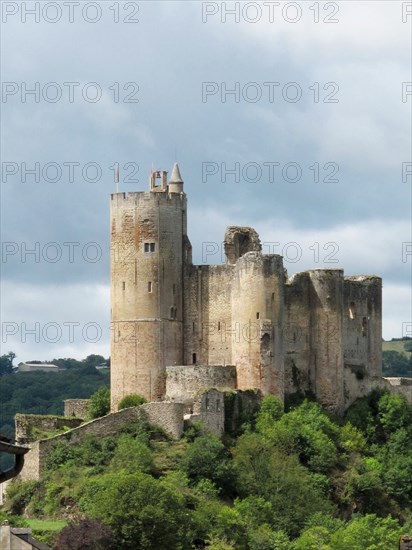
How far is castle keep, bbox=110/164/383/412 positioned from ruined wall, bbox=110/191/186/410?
0.12ft

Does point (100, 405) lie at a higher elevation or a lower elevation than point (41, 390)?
lower

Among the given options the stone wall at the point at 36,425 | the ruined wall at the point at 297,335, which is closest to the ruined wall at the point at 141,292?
the stone wall at the point at 36,425

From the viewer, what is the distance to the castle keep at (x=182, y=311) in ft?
242

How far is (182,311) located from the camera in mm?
75062

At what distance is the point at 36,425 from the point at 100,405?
289 centimetres

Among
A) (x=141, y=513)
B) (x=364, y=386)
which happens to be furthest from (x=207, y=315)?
(x=141, y=513)

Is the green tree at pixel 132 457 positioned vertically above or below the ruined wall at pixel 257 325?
below

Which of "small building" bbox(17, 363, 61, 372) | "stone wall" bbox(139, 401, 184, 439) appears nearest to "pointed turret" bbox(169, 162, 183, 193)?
"stone wall" bbox(139, 401, 184, 439)

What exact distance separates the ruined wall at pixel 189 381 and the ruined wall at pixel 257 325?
148 cm

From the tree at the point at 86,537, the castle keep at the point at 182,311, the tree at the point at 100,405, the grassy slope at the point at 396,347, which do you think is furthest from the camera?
the grassy slope at the point at 396,347

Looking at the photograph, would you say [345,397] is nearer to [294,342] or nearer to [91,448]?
[294,342]

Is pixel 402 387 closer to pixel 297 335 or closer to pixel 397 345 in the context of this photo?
pixel 297 335

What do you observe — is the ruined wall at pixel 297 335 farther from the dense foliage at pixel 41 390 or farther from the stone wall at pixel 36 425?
the dense foliage at pixel 41 390

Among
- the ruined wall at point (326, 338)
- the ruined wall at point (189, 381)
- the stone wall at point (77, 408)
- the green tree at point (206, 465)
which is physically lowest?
the green tree at point (206, 465)
